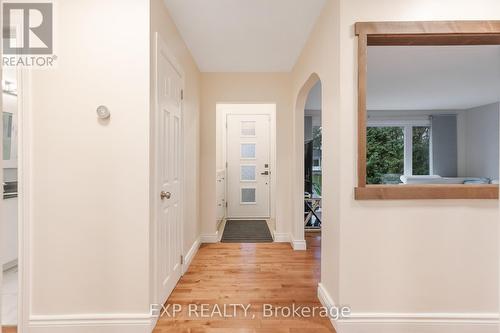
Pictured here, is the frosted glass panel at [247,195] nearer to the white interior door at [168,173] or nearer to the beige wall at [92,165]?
the white interior door at [168,173]

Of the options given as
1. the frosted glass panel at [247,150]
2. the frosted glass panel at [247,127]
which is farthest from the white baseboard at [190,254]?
the frosted glass panel at [247,127]

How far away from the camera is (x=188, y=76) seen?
303 centimetres

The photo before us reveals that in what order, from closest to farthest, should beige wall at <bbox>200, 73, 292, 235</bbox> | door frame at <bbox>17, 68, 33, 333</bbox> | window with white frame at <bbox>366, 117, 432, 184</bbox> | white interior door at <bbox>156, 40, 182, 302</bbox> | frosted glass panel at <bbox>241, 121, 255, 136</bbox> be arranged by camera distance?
door frame at <bbox>17, 68, 33, 333</bbox> < white interior door at <bbox>156, 40, 182, 302</bbox> < beige wall at <bbox>200, 73, 292, 235</bbox> < frosted glass panel at <bbox>241, 121, 255, 136</bbox> < window with white frame at <bbox>366, 117, 432, 184</bbox>

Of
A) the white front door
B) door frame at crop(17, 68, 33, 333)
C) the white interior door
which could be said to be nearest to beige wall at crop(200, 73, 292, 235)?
the white interior door

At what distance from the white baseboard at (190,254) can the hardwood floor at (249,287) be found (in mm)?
58

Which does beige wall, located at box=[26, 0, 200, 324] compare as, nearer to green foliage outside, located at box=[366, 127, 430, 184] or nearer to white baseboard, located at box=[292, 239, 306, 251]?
white baseboard, located at box=[292, 239, 306, 251]

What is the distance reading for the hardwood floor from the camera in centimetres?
195

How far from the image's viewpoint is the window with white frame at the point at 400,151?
259 inches

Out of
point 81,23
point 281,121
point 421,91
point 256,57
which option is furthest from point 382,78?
point 81,23

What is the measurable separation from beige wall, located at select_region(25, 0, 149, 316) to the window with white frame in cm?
595

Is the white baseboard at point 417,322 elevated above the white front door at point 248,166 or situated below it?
below

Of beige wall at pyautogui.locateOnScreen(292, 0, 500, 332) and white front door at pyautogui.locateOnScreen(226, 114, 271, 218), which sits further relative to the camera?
white front door at pyautogui.locateOnScreen(226, 114, 271, 218)

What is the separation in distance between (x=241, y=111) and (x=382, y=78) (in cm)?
247

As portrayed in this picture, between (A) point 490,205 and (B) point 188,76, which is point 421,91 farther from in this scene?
(B) point 188,76
